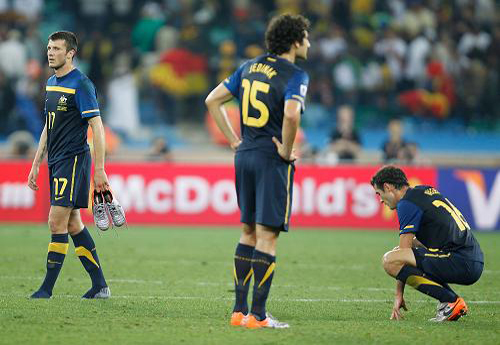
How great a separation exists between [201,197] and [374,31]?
8.04 m

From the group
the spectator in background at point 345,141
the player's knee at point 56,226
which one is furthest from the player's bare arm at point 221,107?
the spectator in background at point 345,141

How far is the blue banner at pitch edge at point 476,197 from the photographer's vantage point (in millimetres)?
16734

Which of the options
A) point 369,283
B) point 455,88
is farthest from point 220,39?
point 369,283

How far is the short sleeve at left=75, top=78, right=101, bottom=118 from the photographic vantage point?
27.0 ft

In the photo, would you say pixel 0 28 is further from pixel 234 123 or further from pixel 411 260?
pixel 411 260

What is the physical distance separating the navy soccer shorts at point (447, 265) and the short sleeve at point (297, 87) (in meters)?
1.82

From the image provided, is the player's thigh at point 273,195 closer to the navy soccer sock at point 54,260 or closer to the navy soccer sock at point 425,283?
the navy soccer sock at point 425,283

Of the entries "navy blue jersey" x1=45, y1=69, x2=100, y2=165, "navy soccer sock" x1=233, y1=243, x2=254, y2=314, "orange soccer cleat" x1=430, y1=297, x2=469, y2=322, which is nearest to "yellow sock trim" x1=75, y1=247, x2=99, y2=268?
"navy blue jersey" x1=45, y1=69, x2=100, y2=165

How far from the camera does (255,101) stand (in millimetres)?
7000

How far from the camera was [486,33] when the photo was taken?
76.0ft

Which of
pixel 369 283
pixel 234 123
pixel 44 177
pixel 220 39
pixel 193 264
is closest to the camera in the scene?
pixel 369 283

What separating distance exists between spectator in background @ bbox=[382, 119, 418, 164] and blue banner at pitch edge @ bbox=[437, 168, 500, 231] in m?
0.88

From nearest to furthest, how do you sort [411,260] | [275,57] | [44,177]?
1. [275,57]
2. [411,260]
3. [44,177]

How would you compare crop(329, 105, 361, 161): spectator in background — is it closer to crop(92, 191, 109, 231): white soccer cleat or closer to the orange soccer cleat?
crop(92, 191, 109, 231): white soccer cleat
